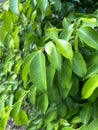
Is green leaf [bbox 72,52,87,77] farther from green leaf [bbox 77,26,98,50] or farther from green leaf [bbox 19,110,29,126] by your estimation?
green leaf [bbox 19,110,29,126]

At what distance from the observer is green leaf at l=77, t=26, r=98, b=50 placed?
852 millimetres

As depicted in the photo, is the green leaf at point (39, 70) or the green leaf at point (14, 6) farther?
the green leaf at point (14, 6)

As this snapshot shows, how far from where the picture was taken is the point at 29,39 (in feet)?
3.88

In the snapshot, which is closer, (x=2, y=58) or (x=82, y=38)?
(x=82, y=38)

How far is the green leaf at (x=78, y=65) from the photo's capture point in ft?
2.90

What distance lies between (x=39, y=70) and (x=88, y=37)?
172 millimetres

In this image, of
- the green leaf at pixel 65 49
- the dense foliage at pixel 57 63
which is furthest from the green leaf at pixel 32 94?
the green leaf at pixel 65 49

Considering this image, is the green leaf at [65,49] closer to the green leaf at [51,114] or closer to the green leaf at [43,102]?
the green leaf at [43,102]

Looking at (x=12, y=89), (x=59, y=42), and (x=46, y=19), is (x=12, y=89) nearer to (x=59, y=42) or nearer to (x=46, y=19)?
(x=46, y=19)

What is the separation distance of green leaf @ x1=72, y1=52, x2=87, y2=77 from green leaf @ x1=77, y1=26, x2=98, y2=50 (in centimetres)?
6

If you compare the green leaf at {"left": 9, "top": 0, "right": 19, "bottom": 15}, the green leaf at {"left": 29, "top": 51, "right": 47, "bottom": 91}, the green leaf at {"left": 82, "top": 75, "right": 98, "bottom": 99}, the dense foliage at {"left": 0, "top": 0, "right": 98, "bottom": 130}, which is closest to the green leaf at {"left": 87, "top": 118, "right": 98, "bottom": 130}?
the dense foliage at {"left": 0, "top": 0, "right": 98, "bottom": 130}

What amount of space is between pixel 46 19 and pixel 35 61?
15.5 inches

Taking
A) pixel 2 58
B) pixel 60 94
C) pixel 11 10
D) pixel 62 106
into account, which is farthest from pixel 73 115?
pixel 2 58

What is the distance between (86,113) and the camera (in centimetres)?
102
